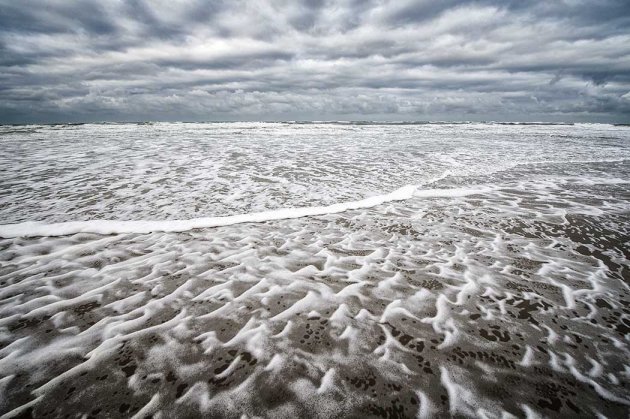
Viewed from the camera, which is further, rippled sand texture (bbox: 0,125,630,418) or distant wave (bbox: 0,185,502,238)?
distant wave (bbox: 0,185,502,238)

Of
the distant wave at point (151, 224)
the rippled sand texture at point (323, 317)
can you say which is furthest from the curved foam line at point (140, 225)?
the rippled sand texture at point (323, 317)

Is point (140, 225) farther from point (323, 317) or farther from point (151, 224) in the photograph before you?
point (323, 317)

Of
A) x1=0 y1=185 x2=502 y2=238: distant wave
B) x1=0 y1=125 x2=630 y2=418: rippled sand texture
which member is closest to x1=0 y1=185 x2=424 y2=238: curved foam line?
x1=0 y1=185 x2=502 y2=238: distant wave

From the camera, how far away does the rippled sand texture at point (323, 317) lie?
2496mm

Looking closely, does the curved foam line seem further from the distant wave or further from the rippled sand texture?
the rippled sand texture

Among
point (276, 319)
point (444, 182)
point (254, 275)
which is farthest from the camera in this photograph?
point (444, 182)

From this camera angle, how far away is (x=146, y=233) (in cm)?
582

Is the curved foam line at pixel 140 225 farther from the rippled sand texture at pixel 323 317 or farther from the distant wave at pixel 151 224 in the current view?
the rippled sand texture at pixel 323 317

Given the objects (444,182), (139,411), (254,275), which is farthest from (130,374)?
(444,182)

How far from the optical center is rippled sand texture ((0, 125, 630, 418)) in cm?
250

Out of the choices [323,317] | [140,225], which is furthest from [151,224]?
[323,317]

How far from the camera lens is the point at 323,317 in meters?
3.46

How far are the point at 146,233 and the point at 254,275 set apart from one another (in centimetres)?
279

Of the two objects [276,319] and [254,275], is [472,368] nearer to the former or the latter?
[276,319]
